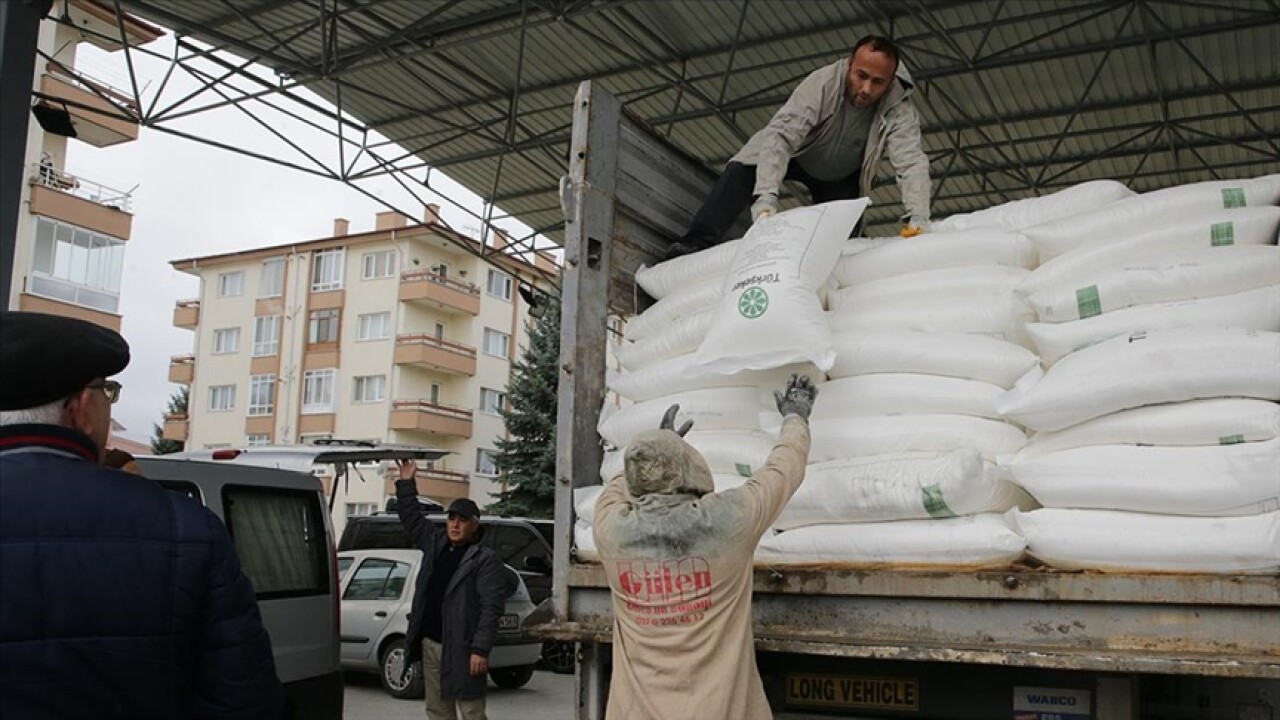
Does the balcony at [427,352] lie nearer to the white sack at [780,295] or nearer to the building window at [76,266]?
the building window at [76,266]

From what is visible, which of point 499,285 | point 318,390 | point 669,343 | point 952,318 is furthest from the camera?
point 499,285

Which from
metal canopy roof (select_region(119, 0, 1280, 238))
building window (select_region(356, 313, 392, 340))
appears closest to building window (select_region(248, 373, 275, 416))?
building window (select_region(356, 313, 392, 340))

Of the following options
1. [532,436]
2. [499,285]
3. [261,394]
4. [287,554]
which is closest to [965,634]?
[287,554]

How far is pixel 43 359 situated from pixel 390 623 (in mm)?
10059

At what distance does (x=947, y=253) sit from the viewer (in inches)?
145

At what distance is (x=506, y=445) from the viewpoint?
86.2 ft

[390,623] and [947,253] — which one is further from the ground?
[947,253]

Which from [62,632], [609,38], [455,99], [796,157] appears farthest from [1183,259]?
[455,99]

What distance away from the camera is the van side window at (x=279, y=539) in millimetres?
6055

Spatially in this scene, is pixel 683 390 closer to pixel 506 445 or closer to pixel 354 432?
pixel 506 445

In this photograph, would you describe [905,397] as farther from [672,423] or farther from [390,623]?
[390,623]

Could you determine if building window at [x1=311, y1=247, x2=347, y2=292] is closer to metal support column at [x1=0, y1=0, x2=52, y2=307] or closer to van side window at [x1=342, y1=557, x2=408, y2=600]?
van side window at [x1=342, y1=557, x2=408, y2=600]

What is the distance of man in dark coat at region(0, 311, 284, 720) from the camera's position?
68.4 inches

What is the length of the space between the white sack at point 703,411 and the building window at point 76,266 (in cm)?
2553
